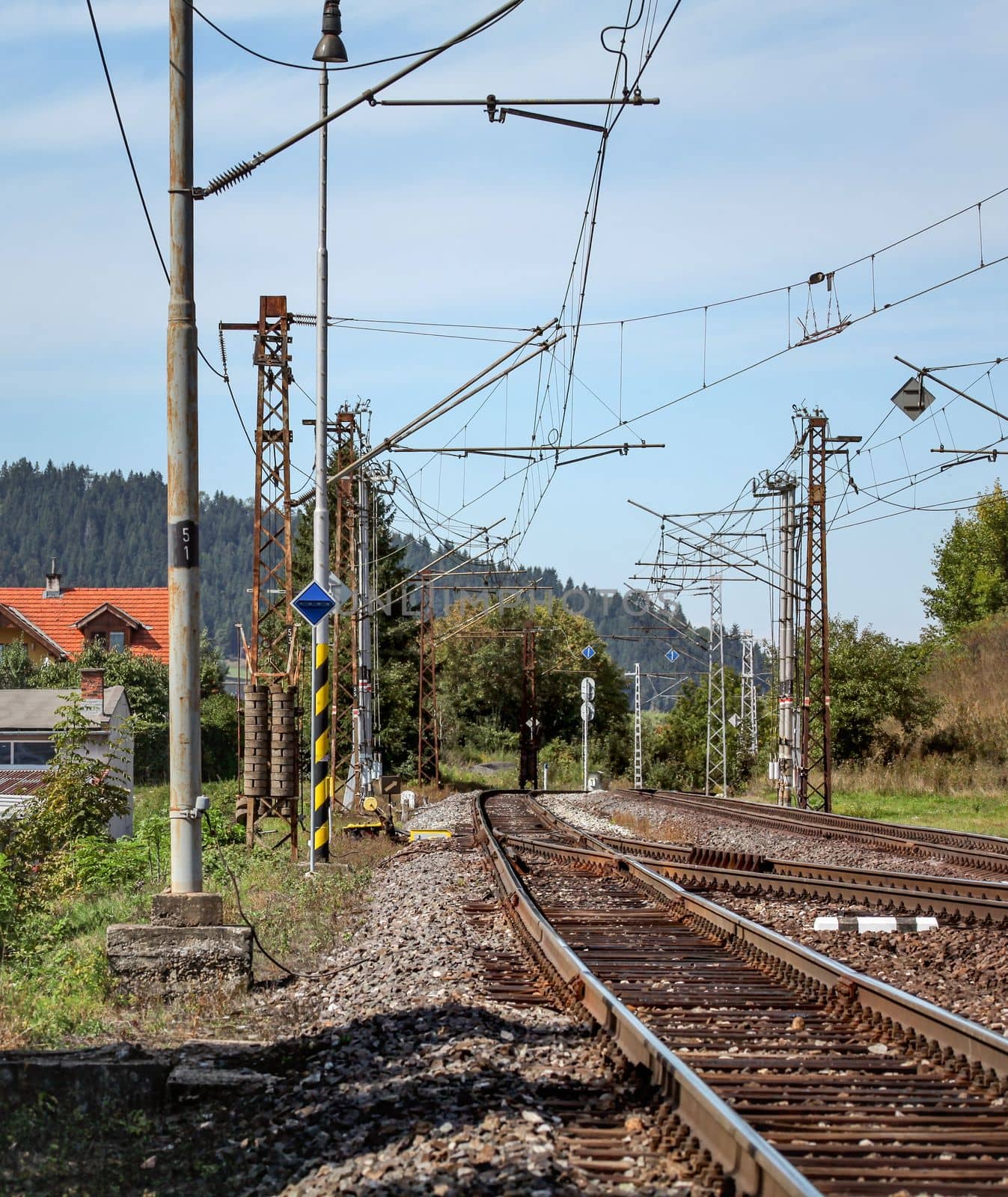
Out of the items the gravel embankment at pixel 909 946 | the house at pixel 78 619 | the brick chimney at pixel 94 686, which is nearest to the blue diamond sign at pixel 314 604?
the gravel embankment at pixel 909 946

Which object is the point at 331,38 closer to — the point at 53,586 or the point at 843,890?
the point at 843,890

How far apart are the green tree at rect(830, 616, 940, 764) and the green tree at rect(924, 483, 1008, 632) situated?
90.2ft

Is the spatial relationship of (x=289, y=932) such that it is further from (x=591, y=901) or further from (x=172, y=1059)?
(x=172, y=1059)

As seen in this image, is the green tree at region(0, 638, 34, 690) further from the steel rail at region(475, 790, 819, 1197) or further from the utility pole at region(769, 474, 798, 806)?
the steel rail at region(475, 790, 819, 1197)

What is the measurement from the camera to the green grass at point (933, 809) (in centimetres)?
2872

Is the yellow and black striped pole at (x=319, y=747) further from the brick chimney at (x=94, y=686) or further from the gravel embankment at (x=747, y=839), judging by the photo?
the brick chimney at (x=94, y=686)

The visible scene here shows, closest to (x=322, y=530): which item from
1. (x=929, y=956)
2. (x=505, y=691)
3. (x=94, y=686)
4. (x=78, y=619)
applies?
(x=929, y=956)

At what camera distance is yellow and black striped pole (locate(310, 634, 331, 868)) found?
15.6 meters

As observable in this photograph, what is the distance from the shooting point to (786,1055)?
258 inches

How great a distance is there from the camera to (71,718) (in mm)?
19734

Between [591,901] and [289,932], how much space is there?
2.92m

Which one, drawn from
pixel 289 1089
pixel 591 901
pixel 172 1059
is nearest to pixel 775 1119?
pixel 289 1089

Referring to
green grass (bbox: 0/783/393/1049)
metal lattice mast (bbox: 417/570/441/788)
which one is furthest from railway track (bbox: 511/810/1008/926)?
metal lattice mast (bbox: 417/570/441/788)

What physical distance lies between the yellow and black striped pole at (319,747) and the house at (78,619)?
5286 centimetres
